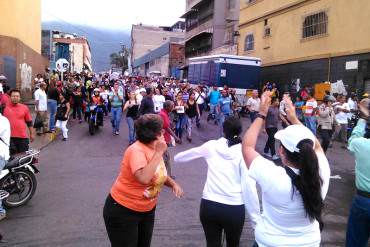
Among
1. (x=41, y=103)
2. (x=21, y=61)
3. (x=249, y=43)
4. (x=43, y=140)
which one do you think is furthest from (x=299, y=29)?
(x=43, y=140)

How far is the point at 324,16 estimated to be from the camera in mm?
22781

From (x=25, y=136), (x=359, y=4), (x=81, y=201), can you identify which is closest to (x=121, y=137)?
(x=25, y=136)

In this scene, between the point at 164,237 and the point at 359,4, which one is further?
the point at 359,4

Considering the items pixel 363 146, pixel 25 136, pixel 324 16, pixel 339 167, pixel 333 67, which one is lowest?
pixel 339 167

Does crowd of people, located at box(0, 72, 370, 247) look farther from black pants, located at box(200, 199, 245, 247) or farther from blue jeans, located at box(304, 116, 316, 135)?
blue jeans, located at box(304, 116, 316, 135)

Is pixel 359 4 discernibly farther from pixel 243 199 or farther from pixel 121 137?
pixel 243 199

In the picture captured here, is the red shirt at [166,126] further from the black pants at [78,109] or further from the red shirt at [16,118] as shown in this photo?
the black pants at [78,109]

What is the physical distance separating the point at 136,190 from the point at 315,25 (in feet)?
71.5

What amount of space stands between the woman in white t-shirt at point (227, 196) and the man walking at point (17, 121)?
5.52 m

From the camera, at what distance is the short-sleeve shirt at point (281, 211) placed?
298cm

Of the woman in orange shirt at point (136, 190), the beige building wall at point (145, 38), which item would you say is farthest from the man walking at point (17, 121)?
the beige building wall at point (145, 38)

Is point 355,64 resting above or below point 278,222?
above

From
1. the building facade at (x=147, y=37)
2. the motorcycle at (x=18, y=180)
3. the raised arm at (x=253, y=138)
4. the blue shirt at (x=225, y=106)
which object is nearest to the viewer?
the raised arm at (x=253, y=138)

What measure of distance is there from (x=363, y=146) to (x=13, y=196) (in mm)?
5709
